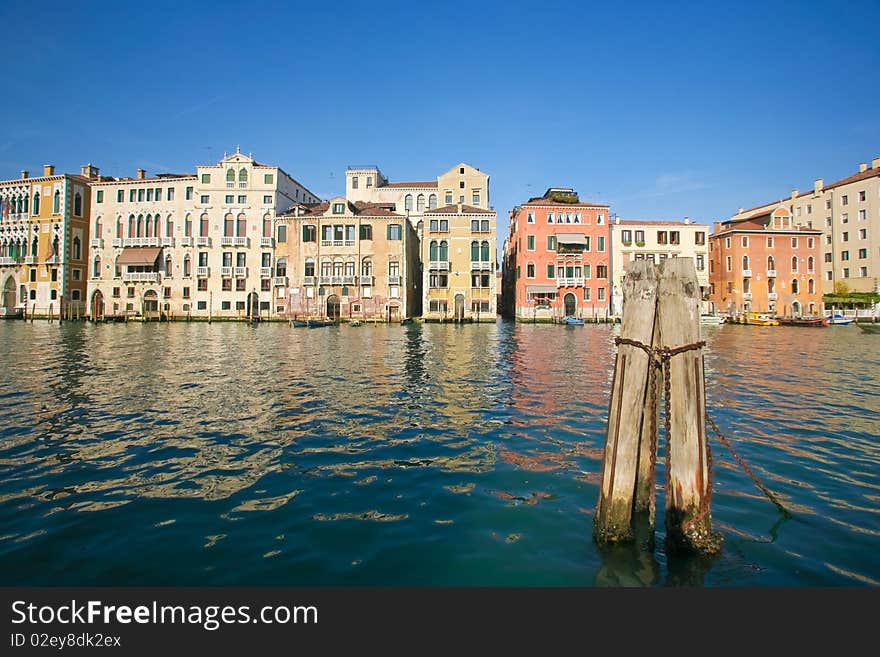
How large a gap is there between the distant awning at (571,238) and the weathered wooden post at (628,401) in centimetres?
4638

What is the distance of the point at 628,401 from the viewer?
394 centimetres

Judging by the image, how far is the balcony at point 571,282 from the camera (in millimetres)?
49469

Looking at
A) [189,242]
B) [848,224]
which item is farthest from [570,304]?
[189,242]

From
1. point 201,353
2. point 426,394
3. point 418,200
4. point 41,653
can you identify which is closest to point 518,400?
point 426,394

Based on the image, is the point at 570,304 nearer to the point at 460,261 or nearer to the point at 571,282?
the point at 571,282

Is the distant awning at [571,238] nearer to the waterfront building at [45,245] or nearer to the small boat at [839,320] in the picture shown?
the small boat at [839,320]

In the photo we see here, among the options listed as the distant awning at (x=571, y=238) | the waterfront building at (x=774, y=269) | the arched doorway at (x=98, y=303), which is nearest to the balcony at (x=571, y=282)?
the distant awning at (x=571, y=238)

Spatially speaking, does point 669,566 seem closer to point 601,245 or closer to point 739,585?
point 739,585

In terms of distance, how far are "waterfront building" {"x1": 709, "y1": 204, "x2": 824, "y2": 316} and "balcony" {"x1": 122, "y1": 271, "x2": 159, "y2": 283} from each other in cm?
5766

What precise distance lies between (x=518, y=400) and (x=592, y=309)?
41.9 m

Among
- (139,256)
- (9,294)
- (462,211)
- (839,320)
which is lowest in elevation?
(839,320)

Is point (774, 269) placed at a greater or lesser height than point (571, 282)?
greater

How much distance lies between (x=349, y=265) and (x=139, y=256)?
72.1 feet

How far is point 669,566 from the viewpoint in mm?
3779
